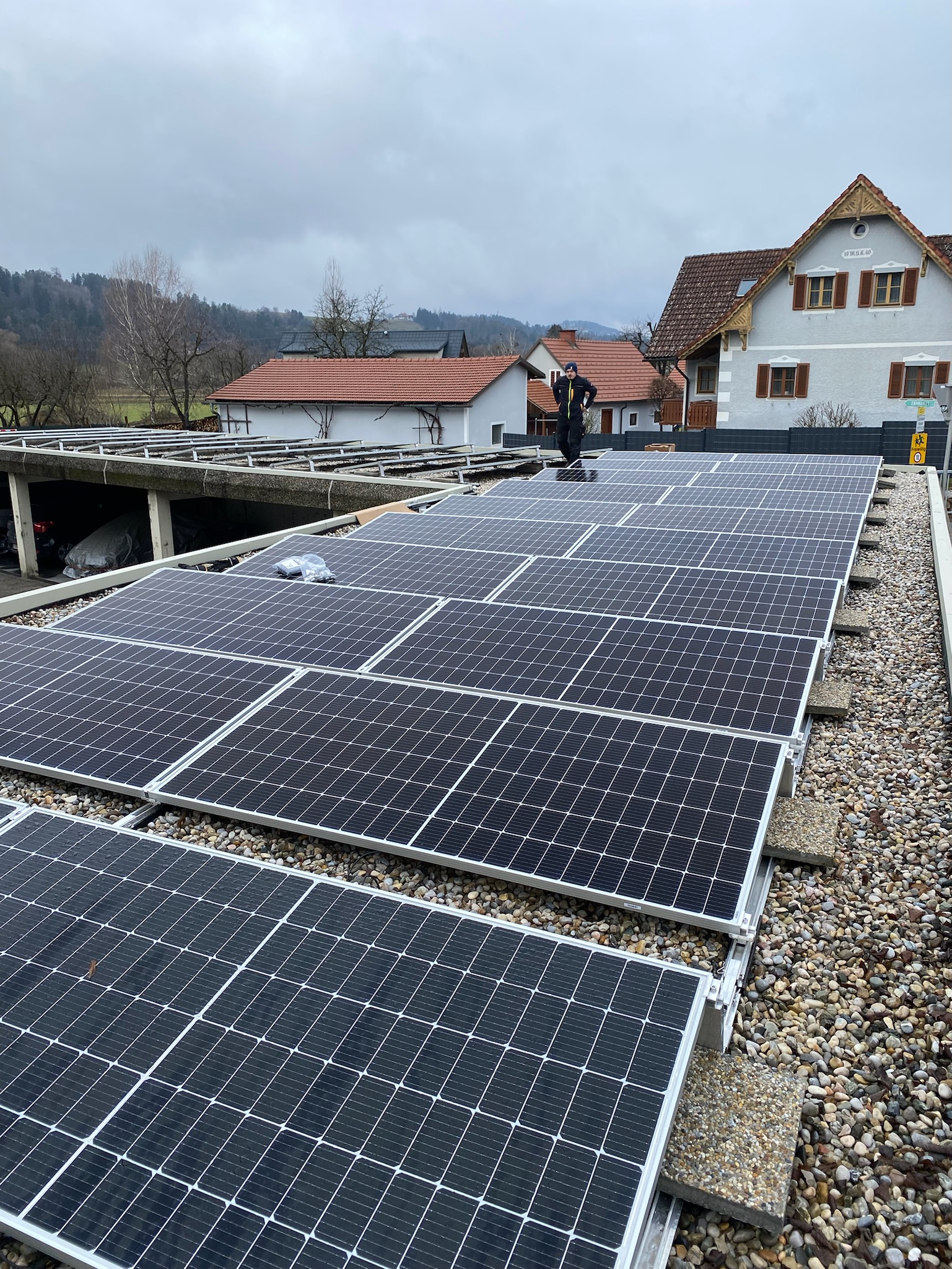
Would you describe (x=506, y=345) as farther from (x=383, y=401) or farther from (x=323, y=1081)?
(x=323, y=1081)

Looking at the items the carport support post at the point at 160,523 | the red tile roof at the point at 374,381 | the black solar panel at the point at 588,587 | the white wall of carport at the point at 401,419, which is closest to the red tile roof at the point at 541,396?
the white wall of carport at the point at 401,419

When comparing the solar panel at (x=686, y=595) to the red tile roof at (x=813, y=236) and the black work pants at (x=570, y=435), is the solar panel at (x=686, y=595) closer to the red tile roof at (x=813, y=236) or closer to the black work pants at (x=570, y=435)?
the black work pants at (x=570, y=435)

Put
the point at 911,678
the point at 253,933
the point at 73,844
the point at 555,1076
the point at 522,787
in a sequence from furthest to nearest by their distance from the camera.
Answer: the point at 911,678, the point at 522,787, the point at 73,844, the point at 253,933, the point at 555,1076

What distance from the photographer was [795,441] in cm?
3378

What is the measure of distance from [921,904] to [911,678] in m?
4.37

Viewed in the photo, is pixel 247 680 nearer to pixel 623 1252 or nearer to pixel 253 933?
pixel 253 933

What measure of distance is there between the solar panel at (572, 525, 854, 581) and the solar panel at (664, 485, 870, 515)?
2699 millimetres

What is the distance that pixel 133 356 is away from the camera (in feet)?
228

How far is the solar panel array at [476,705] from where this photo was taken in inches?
237

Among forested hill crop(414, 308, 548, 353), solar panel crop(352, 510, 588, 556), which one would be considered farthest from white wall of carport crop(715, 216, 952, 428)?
forested hill crop(414, 308, 548, 353)

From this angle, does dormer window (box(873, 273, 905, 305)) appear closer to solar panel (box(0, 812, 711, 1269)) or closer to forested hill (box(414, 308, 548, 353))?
solar panel (box(0, 812, 711, 1269))

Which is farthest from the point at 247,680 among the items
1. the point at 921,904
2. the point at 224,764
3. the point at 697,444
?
the point at 697,444

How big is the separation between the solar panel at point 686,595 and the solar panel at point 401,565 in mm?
526

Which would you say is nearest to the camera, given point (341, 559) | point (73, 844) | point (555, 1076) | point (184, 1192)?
point (184, 1192)
